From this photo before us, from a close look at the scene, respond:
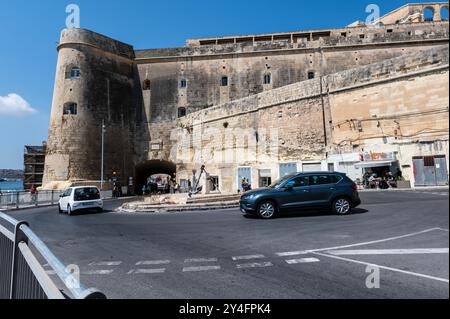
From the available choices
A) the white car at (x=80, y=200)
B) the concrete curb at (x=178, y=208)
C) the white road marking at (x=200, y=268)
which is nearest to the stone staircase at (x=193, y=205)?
the concrete curb at (x=178, y=208)

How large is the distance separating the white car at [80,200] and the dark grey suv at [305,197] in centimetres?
900

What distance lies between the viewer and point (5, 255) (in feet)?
12.2

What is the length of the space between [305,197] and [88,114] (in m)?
28.8

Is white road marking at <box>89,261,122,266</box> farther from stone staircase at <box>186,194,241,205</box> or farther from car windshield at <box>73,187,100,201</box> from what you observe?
car windshield at <box>73,187,100,201</box>

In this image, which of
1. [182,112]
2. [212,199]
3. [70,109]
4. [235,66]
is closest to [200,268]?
[212,199]

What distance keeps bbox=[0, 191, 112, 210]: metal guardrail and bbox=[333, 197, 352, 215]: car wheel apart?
20208 mm

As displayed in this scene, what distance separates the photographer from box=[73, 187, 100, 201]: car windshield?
14.9 metres

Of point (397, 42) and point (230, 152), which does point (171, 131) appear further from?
point (397, 42)

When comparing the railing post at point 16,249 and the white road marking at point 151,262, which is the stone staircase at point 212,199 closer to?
the white road marking at point 151,262

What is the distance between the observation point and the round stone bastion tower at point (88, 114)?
1210 inches

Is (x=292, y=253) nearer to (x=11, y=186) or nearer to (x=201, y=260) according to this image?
(x=201, y=260)

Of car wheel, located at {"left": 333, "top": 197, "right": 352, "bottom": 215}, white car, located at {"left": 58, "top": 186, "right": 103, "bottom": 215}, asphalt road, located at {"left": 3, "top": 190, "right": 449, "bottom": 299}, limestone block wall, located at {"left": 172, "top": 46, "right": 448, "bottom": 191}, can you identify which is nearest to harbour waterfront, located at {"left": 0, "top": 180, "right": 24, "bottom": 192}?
limestone block wall, located at {"left": 172, "top": 46, "right": 448, "bottom": 191}

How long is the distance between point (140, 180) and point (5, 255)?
36.9 meters
